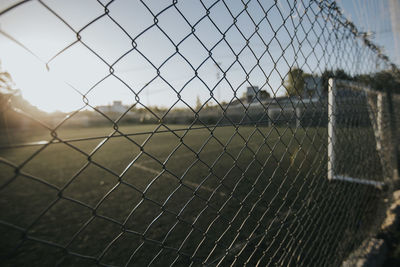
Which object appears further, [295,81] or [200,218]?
[200,218]

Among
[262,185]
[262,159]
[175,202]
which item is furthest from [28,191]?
[262,159]

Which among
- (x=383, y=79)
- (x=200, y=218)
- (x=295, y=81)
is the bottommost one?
(x=200, y=218)

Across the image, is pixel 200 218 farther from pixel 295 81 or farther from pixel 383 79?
pixel 383 79

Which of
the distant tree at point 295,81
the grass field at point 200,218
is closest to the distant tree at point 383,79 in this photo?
the grass field at point 200,218

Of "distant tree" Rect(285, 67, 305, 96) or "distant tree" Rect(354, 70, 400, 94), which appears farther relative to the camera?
"distant tree" Rect(354, 70, 400, 94)

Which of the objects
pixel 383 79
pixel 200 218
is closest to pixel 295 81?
pixel 200 218

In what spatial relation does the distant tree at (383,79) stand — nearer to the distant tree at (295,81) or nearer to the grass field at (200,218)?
the grass field at (200,218)

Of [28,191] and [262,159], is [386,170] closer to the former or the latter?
[262,159]

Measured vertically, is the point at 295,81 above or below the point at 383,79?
below

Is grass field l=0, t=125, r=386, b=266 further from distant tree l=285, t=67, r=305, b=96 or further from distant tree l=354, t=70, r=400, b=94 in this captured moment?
distant tree l=354, t=70, r=400, b=94

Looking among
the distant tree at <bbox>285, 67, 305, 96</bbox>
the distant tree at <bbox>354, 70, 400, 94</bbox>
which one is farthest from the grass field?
the distant tree at <bbox>354, 70, 400, 94</bbox>

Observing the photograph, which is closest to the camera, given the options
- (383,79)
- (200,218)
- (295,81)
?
(295,81)

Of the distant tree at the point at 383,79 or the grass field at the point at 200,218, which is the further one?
the distant tree at the point at 383,79

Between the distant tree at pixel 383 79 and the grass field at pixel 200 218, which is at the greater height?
the distant tree at pixel 383 79
